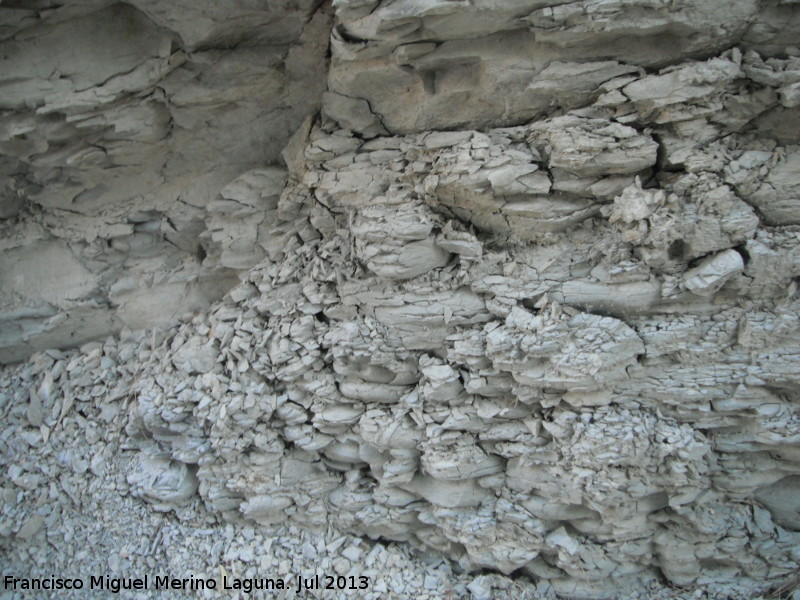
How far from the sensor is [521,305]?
3.38 metres

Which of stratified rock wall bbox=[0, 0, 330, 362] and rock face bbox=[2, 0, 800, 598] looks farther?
stratified rock wall bbox=[0, 0, 330, 362]

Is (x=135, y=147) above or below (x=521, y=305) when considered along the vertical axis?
above

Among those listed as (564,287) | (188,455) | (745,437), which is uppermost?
(564,287)

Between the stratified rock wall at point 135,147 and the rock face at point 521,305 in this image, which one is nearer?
the rock face at point 521,305

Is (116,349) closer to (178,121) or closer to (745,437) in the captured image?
(178,121)

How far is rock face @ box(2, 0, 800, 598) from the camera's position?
2928 millimetres

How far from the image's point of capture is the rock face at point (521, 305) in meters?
2.93

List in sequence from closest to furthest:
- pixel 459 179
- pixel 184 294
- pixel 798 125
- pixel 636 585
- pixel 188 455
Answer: pixel 798 125 → pixel 459 179 → pixel 636 585 → pixel 188 455 → pixel 184 294

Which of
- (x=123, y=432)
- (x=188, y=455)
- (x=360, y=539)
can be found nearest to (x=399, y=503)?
(x=360, y=539)

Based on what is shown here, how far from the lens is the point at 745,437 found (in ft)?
10.7

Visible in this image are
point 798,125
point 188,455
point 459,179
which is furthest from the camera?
point 188,455

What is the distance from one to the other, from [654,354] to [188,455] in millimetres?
3204

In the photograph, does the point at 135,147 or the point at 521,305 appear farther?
the point at 135,147

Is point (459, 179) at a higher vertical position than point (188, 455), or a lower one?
higher
